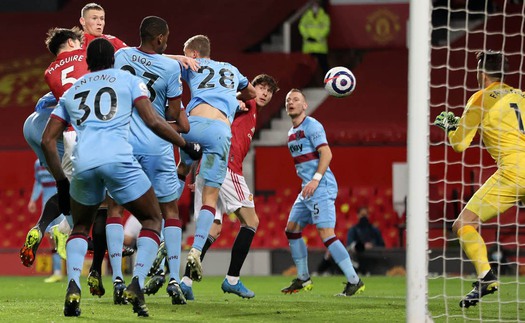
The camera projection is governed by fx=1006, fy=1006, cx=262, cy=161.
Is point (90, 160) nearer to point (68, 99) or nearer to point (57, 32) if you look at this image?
point (68, 99)

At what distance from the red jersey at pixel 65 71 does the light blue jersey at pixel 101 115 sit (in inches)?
64.1

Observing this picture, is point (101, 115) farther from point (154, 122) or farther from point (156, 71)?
point (156, 71)

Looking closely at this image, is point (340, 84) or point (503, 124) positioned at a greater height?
point (340, 84)

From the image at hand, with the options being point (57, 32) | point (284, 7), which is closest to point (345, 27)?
point (284, 7)

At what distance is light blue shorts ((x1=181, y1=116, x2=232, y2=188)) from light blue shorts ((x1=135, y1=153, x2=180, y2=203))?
0.91 metres

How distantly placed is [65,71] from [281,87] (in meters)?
11.2

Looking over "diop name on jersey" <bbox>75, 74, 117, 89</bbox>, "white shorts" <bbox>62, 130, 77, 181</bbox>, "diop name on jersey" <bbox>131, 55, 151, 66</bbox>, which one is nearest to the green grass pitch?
"white shorts" <bbox>62, 130, 77, 181</bbox>

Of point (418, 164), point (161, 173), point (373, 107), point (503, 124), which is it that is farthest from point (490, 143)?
point (373, 107)

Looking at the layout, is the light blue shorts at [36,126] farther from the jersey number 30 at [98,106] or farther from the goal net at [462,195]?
the goal net at [462,195]

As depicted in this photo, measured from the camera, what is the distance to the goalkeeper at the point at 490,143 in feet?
23.7

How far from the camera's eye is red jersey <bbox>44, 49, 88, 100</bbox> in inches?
308

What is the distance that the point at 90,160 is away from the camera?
605 centimetres

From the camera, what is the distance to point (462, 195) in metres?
9.67

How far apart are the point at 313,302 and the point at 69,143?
2334 mm
